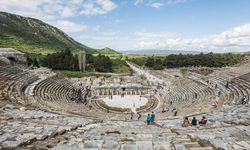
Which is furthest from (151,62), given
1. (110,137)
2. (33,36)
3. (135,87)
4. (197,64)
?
(33,36)

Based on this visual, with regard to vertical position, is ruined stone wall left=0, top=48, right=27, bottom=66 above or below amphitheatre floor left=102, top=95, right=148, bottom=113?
above

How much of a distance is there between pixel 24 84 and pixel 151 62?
74404 mm

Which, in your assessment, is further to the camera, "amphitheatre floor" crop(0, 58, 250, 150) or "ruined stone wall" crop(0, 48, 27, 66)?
"ruined stone wall" crop(0, 48, 27, 66)

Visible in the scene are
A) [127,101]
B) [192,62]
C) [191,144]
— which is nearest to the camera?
[191,144]

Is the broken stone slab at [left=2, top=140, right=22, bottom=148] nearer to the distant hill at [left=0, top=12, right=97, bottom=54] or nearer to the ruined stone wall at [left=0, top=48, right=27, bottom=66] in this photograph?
the ruined stone wall at [left=0, top=48, right=27, bottom=66]

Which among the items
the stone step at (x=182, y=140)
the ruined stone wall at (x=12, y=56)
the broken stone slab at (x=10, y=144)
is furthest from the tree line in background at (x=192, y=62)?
the broken stone slab at (x=10, y=144)

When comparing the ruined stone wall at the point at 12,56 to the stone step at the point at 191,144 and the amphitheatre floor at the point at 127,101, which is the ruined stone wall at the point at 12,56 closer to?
the amphitheatre floor at the point at 127,101

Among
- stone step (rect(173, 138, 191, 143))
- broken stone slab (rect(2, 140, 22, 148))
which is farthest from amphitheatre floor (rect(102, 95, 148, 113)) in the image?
broken stone slab (rect(2, 140, 22, 148))

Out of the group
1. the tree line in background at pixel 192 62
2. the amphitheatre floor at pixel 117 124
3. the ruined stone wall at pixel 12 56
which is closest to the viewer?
the amphitheatre floor at pixel 117 124

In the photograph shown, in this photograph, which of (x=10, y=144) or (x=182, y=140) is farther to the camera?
(x=182, y=140)

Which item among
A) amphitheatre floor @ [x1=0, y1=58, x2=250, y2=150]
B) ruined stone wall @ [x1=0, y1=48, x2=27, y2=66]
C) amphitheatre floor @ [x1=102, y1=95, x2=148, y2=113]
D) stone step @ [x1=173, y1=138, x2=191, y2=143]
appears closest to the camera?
amphitheatre floor @ [x1=0, y1=58, x2=250, y2=150]

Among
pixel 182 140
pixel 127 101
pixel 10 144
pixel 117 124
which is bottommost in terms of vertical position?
pixel 127 101

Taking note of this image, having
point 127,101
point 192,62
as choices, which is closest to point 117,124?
point 127,101

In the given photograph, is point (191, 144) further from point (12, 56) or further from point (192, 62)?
point (192, 62)
